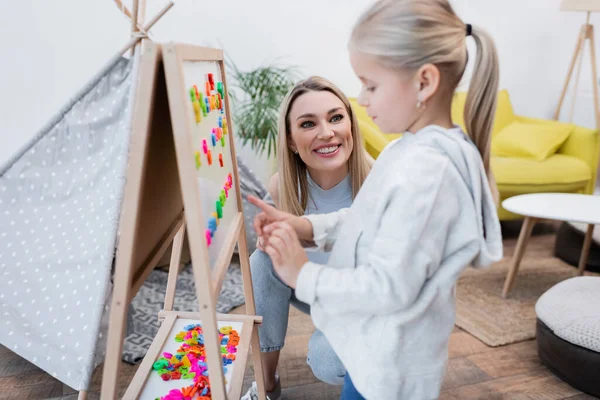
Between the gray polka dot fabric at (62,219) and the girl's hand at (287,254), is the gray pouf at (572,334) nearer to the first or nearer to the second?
the girl's hand at (287,254)

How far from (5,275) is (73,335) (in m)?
0.37

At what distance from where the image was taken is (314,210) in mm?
1700

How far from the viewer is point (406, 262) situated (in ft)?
2.89

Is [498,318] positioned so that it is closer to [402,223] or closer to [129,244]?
[402,223]

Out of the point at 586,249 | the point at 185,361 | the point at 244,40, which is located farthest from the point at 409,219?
the point at 244,40

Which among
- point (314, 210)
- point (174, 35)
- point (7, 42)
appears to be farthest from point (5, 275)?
point (174, 35)

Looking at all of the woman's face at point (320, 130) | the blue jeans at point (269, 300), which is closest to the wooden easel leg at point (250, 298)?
the blue jeans at point (269, 300)

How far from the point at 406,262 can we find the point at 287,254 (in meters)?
0.21

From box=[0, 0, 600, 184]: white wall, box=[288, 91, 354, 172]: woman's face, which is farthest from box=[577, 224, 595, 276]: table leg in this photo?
box=[288, 91, 354, 172]: woman's face

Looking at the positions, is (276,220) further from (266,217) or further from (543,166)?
(543,166)

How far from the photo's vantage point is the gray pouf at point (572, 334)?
181 cm

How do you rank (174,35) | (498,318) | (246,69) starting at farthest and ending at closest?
(246,69) < (174,35) < (498,318)

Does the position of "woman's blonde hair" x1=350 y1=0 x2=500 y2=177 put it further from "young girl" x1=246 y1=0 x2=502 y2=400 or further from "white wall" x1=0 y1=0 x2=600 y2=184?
"white wall" x1=0 y1=0 x2=600 y2=184

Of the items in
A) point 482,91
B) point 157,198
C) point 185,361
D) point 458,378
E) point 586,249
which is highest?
point 482,91
